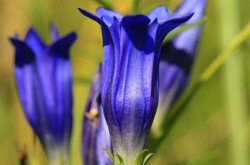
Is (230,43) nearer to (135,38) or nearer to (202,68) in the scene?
(135,38)

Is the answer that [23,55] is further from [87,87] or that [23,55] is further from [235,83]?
[87,87]

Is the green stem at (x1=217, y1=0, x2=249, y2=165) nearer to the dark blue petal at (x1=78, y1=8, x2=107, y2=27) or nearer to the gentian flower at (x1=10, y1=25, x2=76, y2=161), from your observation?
the gentian flower at (x1=10, y1=25, x2=76, y2=161)

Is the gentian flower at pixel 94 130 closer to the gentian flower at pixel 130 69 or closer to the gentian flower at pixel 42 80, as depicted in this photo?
Answer: the gentian flower at pixel 42 80

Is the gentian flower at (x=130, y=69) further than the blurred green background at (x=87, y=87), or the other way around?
the blurred green background at (x=87, y=87)

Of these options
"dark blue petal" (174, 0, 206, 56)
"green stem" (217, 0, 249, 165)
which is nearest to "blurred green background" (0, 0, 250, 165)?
"green stem" (217, 0, 249, 165)

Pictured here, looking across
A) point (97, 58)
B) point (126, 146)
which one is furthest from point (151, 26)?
point (97, 58)

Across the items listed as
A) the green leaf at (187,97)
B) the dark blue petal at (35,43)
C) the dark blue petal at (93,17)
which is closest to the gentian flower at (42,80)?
the dark blue petal at (35,43)
